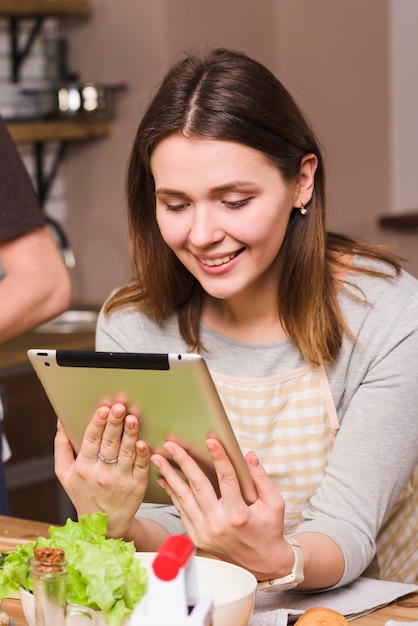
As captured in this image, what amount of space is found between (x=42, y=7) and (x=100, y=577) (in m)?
3.06

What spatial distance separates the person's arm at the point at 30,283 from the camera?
2.11m

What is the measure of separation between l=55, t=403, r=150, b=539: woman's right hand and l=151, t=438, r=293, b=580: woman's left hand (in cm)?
4

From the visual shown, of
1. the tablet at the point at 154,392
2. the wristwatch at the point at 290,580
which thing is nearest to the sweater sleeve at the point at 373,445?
the wristwatch at the point at 290,580

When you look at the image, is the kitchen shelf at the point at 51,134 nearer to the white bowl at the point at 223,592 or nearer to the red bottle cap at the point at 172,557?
the white bowl at the point at 223,592

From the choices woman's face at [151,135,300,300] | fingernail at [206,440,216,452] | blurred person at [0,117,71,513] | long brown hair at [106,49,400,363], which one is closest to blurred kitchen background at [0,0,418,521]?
blurred person at [0,117,71,513]

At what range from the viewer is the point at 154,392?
1314 mm

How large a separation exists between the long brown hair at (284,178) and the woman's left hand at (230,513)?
40 centimetres

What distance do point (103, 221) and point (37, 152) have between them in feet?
1.18

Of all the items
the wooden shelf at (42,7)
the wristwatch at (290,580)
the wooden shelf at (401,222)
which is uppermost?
the wooden shelf at (42,7)

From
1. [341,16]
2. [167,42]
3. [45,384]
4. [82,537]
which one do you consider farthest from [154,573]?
[341,16]

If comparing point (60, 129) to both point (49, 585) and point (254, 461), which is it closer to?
point (254, 461)

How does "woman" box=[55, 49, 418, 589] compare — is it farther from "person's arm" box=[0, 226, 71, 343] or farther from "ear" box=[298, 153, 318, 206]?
"person's arm" box=[0, 226, 71, 343]

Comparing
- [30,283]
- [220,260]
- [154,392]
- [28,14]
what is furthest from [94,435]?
[28,14]

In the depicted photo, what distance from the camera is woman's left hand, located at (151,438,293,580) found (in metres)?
1.32
